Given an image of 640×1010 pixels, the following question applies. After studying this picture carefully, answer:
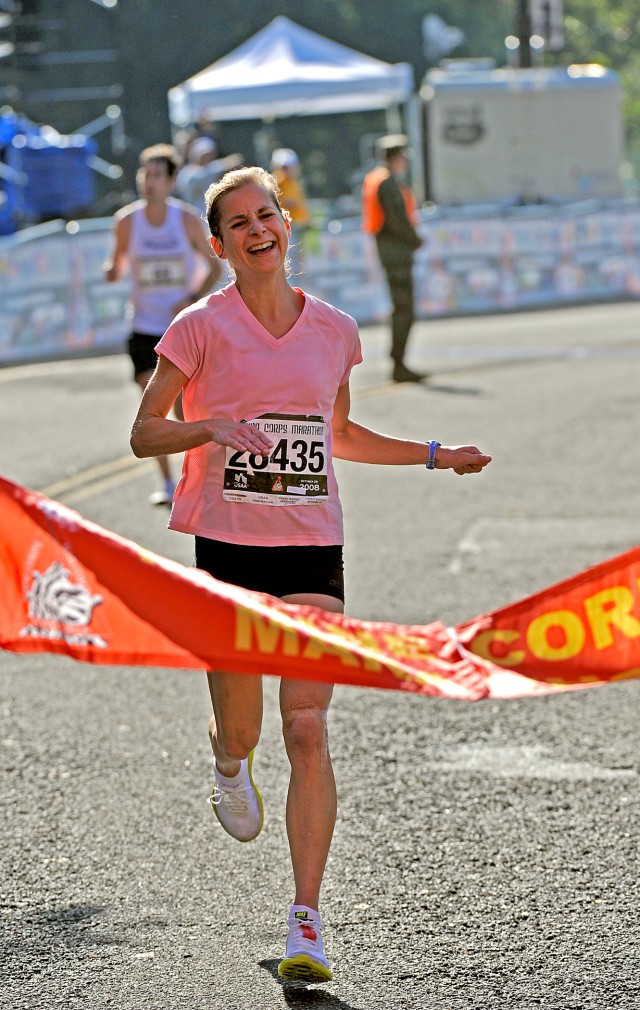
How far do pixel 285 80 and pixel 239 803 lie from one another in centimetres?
2730

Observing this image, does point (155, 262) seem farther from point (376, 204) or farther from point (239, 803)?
point (376, 204)

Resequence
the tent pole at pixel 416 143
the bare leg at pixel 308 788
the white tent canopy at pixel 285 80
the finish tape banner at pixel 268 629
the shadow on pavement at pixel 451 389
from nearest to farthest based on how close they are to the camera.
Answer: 1. the finish tape banner at pixel 268 629
2. the bare leg at pixel 308 788
3. the shadow on pavement at pixel 451 389
4. the white tent canopy at pixel 285 80
5. the tent pole at pixel 416 143

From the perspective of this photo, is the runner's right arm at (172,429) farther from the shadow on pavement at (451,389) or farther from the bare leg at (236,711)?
the shadow on pavement at (451,389)

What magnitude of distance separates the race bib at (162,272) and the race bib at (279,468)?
6.49 m

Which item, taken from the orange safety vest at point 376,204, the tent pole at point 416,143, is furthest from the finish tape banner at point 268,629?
the tent pole at point 416,143

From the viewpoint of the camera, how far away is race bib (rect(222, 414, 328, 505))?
13.8 ft

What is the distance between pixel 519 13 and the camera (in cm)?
3391

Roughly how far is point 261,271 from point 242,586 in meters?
0.79

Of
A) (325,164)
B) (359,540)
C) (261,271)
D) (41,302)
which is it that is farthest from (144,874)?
(325,164)

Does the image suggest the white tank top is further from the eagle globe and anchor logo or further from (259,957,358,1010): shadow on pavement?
(259,957,358,1010): shadow on pavement

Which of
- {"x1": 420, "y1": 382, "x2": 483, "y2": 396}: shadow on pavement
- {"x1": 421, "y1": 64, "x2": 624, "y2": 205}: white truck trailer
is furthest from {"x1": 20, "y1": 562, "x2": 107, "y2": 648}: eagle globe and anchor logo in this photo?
{"x1": 421, "y1": 64, "x2": 624, "y2": 205}: white truck trailer

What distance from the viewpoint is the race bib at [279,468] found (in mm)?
4199

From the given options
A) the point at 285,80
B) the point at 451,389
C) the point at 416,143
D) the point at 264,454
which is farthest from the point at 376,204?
the point at 416,143

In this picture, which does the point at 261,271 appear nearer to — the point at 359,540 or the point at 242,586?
the point at 242,586
